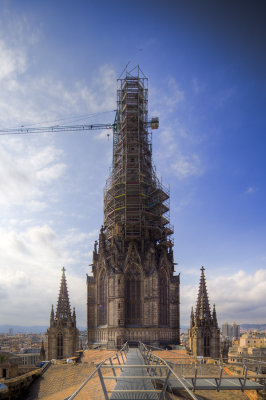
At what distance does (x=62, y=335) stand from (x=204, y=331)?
61.9 ft

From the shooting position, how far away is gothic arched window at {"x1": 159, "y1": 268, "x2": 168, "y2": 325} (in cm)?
4867

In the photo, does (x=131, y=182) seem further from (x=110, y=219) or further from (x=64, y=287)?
(x=64, y=287)

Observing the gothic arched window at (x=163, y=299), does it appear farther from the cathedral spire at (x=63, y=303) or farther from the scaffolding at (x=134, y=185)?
the cathedral spire at (x=63, y=303)

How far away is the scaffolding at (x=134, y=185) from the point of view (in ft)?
172

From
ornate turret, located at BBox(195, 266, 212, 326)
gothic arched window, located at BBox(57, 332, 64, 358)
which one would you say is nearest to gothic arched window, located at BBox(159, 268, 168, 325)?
ornate turret, located at BBox(195, 266, 212, 326)

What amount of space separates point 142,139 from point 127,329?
30.2m

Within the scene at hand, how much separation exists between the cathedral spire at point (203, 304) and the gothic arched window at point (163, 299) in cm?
444

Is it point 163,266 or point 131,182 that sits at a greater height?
point 131,182

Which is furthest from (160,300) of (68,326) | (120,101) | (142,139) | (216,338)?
(120,101)

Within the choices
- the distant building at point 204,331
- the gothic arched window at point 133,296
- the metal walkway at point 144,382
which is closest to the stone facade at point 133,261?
the gothic arched window at point 133,296

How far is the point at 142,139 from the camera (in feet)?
194

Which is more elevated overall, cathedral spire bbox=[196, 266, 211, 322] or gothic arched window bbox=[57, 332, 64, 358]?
cathedral spire bbox=[196, 266, 211, 322]

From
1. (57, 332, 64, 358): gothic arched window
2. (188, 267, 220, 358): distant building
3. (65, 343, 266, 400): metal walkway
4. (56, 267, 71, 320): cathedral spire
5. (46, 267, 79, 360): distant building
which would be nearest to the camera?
(65, 343, 266, 400): metal walkway

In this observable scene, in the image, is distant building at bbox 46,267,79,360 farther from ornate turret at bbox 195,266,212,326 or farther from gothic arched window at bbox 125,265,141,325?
ornate turret at bbox 195,266,212,326
